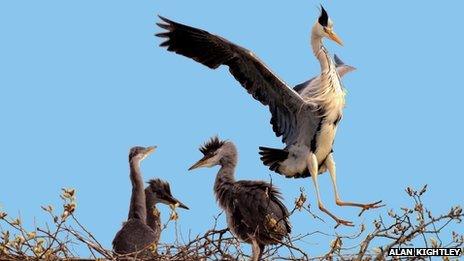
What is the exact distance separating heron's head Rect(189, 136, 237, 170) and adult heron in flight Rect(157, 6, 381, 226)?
0.32 metres

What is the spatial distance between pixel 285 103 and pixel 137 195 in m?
1.48

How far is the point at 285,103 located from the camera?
37.3ft

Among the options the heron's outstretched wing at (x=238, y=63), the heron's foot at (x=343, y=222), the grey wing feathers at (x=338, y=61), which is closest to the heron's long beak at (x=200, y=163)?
the heron's outstretched wing at (x=238, y=63)

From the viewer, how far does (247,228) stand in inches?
409

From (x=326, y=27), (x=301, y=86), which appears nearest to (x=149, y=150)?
(x=301, y=86)

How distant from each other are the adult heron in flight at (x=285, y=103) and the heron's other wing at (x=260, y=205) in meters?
0.78

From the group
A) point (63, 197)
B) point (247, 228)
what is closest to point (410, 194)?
point (247, 228)

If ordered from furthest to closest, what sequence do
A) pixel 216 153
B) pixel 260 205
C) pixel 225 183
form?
1. pixel 216 153
2. pixel 225 183
3. pixel 260 205

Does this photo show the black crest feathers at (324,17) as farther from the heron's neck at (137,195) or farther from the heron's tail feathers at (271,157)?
the heron's neck at (137,195)

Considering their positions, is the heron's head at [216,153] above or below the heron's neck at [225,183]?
above

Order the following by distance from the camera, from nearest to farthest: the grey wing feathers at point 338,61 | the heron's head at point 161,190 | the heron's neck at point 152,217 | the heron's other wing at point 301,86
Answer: the heron's neck at point 152,217 < the heron's head at point 161,190 < the heron's other wing at point 301,86 < the grey wing feathers at point 338,61

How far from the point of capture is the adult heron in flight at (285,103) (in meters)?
11.2

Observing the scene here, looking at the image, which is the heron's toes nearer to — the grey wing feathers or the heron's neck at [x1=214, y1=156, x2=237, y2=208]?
the heron's neck at [x1=214, y1=156, x2=237, y2=208]

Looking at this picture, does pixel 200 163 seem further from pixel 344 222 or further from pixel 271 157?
pixel 344 222
